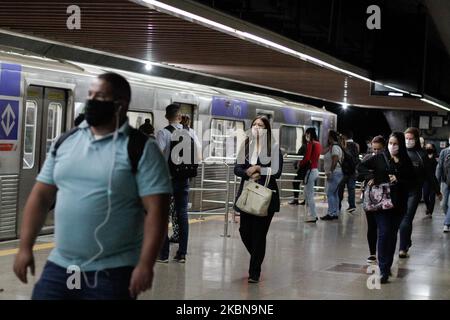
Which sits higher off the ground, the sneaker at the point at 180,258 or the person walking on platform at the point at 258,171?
the person walking on platform at the point at 258,171

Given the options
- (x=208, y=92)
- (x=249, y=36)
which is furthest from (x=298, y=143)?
(x=249, y=36)

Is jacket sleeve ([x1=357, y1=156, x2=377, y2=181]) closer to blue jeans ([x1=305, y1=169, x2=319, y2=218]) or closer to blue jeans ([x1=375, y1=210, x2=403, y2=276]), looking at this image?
blue jeans ([x1=375, y1=210, x2=403, y2=276])

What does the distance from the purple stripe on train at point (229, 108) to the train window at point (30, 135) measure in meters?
5.02

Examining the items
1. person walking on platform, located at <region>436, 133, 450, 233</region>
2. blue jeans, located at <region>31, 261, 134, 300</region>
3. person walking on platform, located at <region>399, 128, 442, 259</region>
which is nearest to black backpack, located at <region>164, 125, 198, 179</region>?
person walking on platform, located at <region>399, 128, 442, 259</region>

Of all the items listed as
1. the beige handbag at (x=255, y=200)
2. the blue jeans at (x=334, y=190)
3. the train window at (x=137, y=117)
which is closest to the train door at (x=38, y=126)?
the train window at (x=137, y=117)

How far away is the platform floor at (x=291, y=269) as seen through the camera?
23.8 ft

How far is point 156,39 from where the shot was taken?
354 inches

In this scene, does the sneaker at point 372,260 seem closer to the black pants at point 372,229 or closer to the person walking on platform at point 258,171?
the black pants at point 372,229

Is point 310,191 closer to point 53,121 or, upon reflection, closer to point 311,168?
point 311,168

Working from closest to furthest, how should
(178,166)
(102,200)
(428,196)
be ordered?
(102,200) → (178,166) → (428,196)

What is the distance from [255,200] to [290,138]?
38.2 ft

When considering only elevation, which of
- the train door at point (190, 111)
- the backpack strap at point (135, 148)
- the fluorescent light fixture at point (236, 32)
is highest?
the fluorescent light fixture at point (236, 32)

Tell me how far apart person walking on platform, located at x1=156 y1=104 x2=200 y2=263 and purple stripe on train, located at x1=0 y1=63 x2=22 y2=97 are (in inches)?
88.6

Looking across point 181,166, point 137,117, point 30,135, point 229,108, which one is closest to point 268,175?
point 181,166
